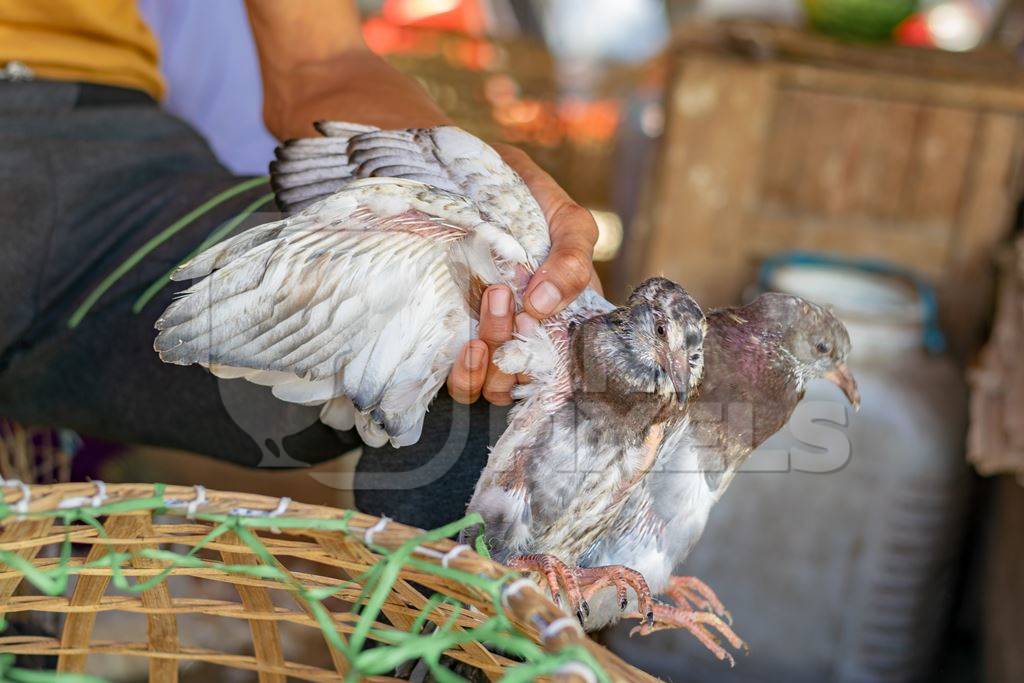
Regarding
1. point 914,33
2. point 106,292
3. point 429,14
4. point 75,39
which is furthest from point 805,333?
point 429,14

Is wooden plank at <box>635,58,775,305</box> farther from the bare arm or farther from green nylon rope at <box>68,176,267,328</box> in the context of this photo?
green nylon rope at <box>68,176,267,328</box>

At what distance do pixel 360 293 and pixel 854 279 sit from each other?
1.26 m

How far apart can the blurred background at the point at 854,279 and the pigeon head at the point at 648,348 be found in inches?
32.5

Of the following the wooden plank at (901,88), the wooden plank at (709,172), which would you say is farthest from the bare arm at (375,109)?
the wooden plank at (901,88)

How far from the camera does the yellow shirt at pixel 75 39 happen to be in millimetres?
924

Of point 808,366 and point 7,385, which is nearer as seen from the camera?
point 808,366

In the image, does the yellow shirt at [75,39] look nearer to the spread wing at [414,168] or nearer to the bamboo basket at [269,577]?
the spread wing at [414,168]

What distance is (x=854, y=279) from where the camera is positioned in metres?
1.71

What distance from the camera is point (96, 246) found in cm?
89

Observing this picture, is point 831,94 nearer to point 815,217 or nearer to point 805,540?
point 815,217

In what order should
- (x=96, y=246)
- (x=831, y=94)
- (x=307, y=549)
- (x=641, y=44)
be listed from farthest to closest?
(x=641, y=44) < (x=831, y=94) < (x=96, y=246) < (x=307, y=549)

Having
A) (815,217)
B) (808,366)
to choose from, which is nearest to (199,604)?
(808,366)

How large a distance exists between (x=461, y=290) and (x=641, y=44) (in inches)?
124

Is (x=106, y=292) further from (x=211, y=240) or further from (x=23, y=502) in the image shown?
(x=23, y=502)
